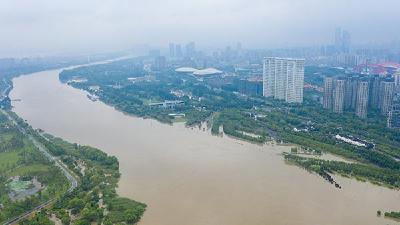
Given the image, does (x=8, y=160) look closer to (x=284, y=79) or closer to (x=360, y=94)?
(x=360, y=94)

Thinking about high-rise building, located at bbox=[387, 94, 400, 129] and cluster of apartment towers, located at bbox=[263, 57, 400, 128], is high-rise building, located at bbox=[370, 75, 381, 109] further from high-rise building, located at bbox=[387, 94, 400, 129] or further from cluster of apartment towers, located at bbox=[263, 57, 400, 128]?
high-rise building, located at bbox=[387, 94, 400, 129]

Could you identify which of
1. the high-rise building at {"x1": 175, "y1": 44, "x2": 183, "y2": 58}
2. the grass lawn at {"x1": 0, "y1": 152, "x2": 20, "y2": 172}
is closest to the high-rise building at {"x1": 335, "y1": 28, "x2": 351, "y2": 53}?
the high-rise building at {"x1": 175, "y1": 44, "x2": 183, "y2": 58}

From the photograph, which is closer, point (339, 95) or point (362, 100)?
point (362, 100)

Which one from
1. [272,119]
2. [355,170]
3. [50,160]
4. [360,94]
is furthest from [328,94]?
[50,160]

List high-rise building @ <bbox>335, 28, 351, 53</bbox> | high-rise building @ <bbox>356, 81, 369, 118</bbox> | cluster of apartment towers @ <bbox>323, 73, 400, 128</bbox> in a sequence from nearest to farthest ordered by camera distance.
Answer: high-rise building @ <bbox>356, 81, 369, 118</bbox>
cluster of apartment towers @ <bbox>323, 73, 400, 128</bbox>
high-rise building @ <bbox>335, 28, 351, 53</bbox>

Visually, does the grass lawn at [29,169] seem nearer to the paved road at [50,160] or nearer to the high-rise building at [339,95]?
the paved road at [50,160]
